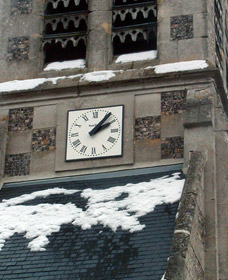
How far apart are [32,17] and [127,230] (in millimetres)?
7169

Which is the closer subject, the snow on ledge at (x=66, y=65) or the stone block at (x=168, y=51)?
the stone block at (x=168, y=51)

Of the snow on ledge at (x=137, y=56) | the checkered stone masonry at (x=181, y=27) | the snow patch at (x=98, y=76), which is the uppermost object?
the checkered stone masonry at (x=181, y=27)

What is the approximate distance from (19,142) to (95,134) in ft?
5.60

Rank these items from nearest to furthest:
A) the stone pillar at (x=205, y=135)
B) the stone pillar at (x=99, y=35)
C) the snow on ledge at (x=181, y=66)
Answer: the stone pillar at (x=205, y=135), the snow on ledge at (x=181, y=66), the stone pillar at (x=99, y=35)

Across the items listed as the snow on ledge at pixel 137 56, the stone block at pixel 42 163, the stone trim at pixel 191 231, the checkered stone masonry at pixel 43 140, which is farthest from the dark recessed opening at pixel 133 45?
the stone trim at pixel 191 231

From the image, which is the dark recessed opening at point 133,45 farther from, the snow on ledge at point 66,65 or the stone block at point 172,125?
the stone block at point 172,125

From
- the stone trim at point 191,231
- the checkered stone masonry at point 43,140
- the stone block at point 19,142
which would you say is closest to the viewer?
the stone trim at point 191,231

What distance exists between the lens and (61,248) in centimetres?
1517

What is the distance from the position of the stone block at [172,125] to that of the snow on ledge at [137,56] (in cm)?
171

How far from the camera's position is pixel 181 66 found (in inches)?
738

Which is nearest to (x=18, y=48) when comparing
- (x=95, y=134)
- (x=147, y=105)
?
(x=95, y=134)

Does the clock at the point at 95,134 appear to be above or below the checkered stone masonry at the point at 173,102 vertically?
below

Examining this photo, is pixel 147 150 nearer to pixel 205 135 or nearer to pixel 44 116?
pixel 205 135

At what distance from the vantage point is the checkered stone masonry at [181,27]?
1933cm
